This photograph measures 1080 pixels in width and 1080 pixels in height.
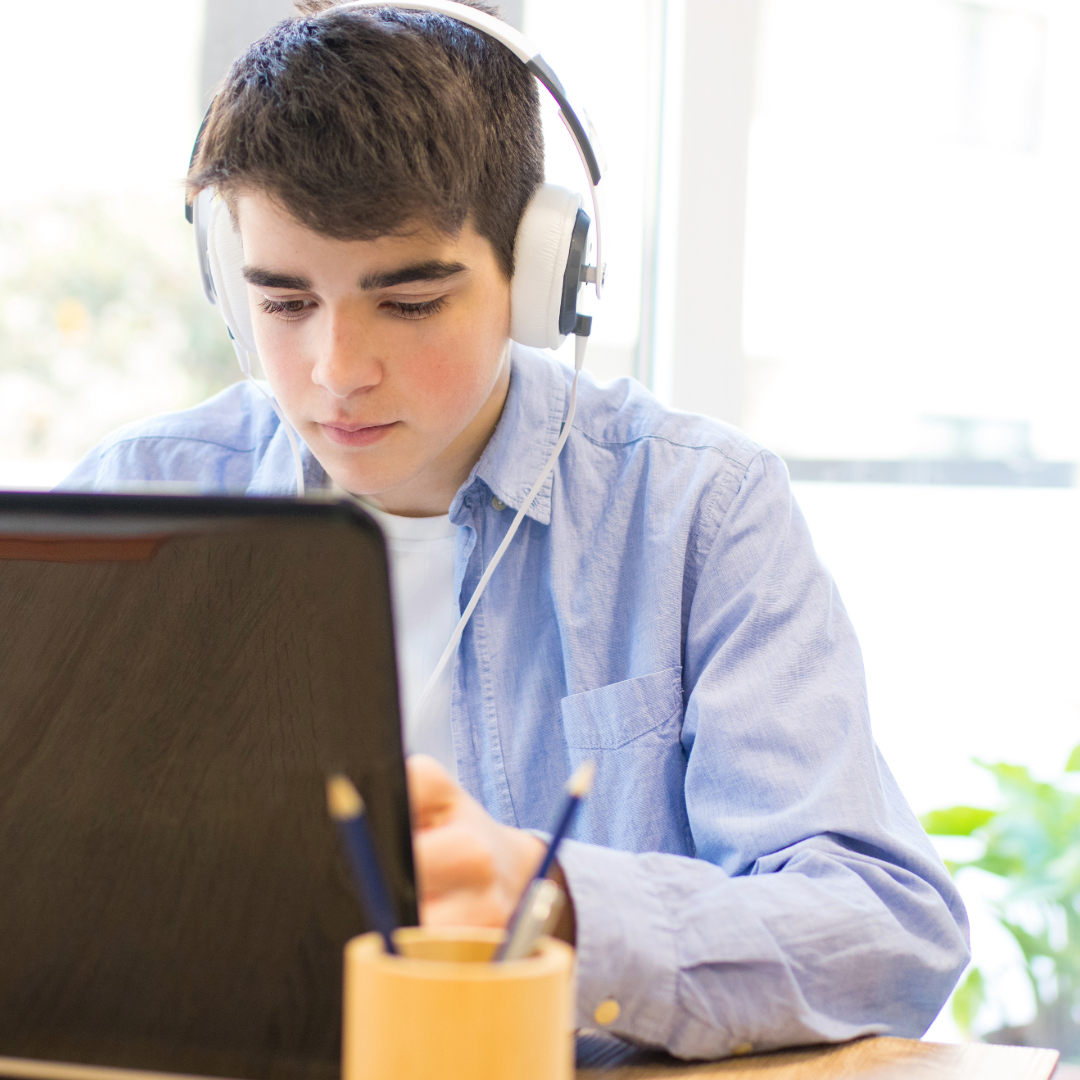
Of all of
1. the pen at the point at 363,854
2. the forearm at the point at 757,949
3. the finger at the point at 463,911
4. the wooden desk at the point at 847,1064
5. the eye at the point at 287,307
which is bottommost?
the wooden desk at the point at 847,1064

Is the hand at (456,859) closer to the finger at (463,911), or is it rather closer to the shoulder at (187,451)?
the finger at (463,911)

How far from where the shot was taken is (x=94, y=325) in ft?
5.92

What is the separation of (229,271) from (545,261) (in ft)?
0.99

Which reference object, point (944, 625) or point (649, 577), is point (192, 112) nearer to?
point (649, 577)

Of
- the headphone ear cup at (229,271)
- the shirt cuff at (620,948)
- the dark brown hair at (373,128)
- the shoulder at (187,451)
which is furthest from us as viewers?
the shoulder at (187,451)

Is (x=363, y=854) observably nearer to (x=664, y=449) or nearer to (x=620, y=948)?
(x=620, y=948)

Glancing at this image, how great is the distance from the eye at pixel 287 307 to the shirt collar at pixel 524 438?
244 mm

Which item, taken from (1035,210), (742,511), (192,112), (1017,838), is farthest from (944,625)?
(192,112)

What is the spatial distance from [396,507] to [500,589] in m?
0.18

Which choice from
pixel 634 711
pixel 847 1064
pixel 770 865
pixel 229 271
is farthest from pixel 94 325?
pixel 847 1064

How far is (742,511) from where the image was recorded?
1.06m

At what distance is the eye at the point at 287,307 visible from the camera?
0.98 m

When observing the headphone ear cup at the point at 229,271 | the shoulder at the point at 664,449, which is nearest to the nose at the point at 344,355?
the headphone ear cup at the point at 229,271

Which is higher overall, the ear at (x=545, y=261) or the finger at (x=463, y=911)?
the ear at (x=545, y=261)
